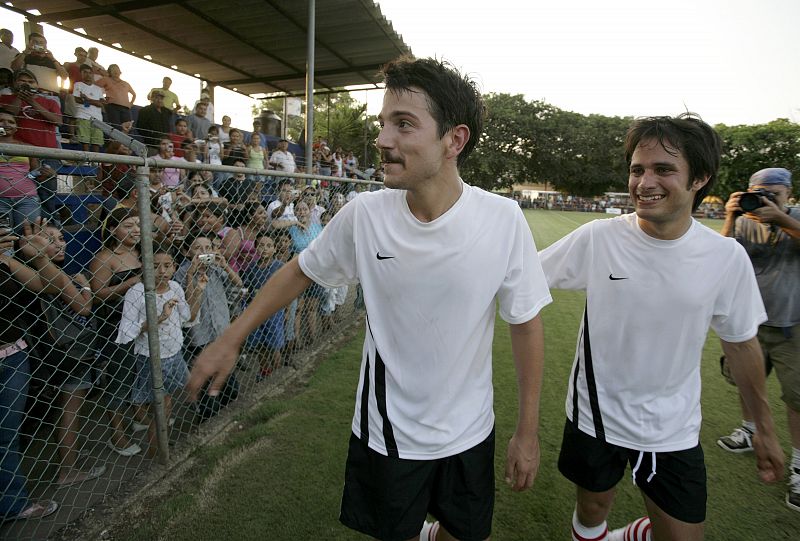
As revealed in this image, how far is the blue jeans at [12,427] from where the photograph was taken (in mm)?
2369

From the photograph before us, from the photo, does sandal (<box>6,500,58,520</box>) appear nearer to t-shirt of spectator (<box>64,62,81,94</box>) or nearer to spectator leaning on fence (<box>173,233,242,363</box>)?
spectator leaning on fence (<box>173,233,242,363</box>)

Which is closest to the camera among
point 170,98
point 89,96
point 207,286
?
point 207,286

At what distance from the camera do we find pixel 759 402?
1.84m

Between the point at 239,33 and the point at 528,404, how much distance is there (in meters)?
10.6

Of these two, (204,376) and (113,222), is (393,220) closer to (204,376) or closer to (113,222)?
(204,376)

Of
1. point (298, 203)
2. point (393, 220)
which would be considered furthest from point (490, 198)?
point (298, 203)

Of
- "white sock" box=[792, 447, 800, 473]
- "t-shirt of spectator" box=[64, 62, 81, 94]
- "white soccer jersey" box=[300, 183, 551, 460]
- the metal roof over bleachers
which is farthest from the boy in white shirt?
"white sock" box=[792, 447, 800, 473]

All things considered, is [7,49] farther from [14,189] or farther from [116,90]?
[14,189]

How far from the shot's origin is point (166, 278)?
10.5 feet

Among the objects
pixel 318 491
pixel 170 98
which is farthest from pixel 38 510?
pixel 170 98

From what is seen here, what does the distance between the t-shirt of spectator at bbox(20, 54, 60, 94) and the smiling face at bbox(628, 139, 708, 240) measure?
7.21 m

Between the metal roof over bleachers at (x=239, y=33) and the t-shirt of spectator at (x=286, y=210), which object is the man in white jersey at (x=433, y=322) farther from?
the metal roof over bleachers at (x=239, y=33)

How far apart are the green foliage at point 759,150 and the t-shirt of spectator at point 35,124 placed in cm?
4668

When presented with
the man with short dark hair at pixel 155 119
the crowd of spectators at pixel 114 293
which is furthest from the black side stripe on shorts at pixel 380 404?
the man with short dark hair at pixel 155 119
